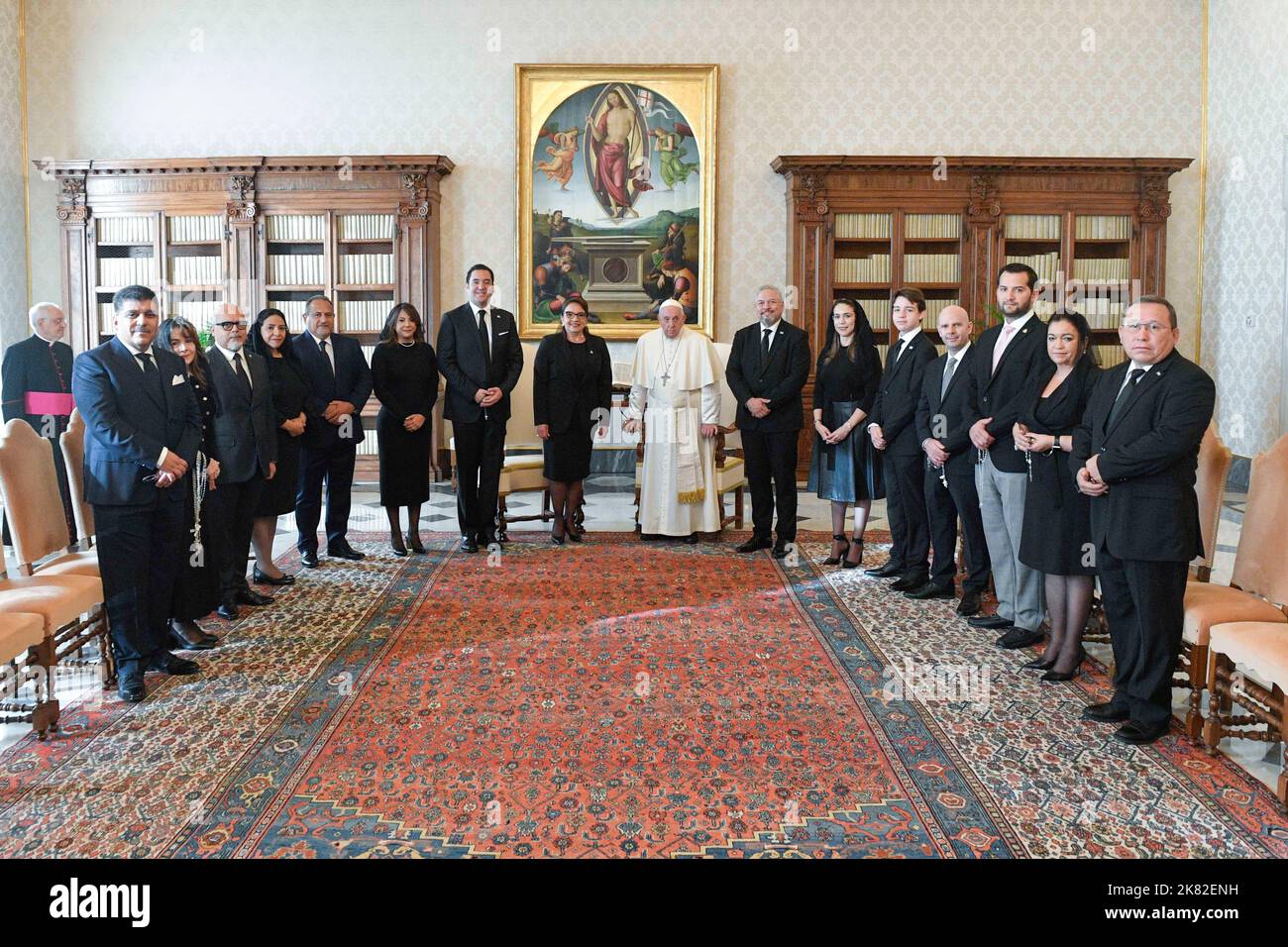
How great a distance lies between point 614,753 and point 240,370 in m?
3.10

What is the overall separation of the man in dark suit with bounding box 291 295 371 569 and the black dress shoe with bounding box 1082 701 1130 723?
464cm

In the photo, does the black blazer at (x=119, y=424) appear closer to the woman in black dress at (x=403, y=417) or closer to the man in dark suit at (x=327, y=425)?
the man in dark suit at (x=327, y=425)

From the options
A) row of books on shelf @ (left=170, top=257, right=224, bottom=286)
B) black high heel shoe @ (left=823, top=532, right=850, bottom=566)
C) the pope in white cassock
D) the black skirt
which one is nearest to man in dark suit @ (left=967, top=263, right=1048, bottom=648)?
black high heel shoe @ (left=823, top=532, right=850, bottom=566)

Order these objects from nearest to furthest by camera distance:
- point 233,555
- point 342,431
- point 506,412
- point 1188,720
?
point 1188,720, point 233,555, point 342,431, point 506,412

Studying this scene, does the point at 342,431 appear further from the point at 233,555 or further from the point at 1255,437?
the point at 1255,437

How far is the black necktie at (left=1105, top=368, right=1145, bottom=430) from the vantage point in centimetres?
376

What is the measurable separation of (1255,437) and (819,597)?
243 inches

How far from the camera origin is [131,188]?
10.3m

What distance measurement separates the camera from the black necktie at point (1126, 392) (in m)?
→ 3.76

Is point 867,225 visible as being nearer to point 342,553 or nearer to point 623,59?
point 623,59

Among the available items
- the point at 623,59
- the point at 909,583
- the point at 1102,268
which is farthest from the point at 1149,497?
the point at 623,59

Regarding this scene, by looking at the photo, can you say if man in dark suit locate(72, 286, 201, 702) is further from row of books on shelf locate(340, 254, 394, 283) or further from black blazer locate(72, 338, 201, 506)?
row of books on shelf locate(340, 254, 394, 283)

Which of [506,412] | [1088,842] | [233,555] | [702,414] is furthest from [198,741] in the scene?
[702,414]

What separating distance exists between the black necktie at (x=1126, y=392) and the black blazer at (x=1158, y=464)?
0.02 metres
